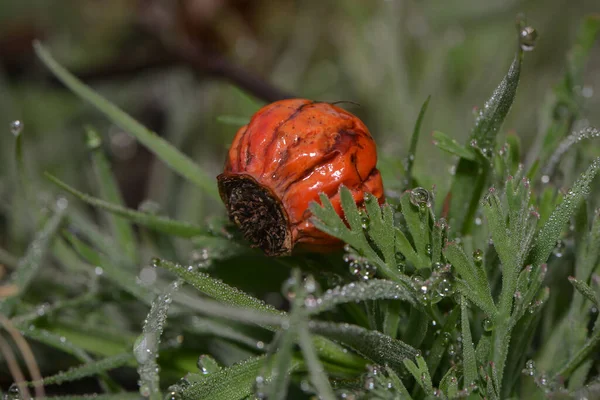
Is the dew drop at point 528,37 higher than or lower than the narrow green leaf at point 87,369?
higher

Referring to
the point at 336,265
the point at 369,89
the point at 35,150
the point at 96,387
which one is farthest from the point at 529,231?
the point at 35,150

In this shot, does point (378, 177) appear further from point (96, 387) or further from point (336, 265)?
point (96, 387)

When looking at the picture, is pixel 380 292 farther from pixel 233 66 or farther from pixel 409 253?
pixel 233 66

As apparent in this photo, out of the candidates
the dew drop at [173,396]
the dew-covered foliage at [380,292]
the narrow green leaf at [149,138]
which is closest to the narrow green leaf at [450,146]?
the dew-covered foliage at [380,292]

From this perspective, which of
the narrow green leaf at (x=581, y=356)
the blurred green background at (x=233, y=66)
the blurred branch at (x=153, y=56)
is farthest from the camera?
the blurred green background at (x=233, y=66)

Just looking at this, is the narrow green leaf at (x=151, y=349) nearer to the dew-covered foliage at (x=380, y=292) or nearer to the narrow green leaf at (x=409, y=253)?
the dew-covered foliage at (x=380, y=292)

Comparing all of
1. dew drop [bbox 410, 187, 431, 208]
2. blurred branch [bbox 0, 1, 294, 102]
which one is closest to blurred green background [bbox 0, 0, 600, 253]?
blurred branch [bbox 0, 1, 294, 102]

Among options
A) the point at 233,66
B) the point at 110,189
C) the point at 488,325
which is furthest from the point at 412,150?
the point at 233,66
